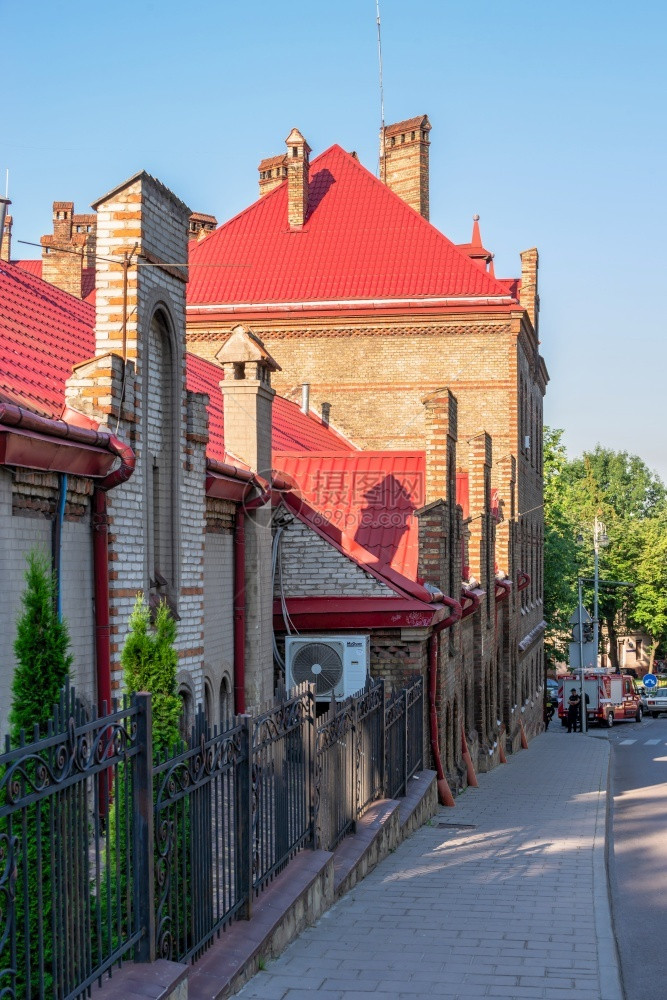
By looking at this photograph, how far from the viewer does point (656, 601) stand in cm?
7238

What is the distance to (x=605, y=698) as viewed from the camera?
47531 millimetres

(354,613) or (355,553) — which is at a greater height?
(355,553)

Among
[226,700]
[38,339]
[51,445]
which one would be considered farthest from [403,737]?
[51,445]

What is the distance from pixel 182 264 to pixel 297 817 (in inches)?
177

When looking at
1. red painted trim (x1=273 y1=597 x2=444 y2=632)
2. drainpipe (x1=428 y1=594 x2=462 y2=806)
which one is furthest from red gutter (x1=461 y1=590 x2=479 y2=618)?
red painted trim (x1=273 y1=597 x2=444 y2=632)

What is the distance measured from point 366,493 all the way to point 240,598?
5.32m

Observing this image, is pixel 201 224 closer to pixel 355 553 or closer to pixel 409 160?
pixel 409 160

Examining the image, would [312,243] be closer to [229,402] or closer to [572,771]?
[572,771]

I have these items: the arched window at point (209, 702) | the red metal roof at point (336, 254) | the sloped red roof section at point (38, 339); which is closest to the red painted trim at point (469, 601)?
the arched window at point (209, 702)

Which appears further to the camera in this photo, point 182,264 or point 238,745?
point 182,264

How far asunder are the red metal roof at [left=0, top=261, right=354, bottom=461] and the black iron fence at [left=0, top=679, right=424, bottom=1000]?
2.70 m

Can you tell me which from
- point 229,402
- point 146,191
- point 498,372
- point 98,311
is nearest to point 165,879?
point 98,311

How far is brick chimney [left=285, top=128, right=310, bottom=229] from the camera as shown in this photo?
28.4 meters

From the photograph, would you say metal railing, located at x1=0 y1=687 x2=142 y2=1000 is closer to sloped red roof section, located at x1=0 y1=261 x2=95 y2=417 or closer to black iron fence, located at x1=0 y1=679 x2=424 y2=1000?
black iron fence, located at x1=0 y1=679 x2=424 y2=1000
